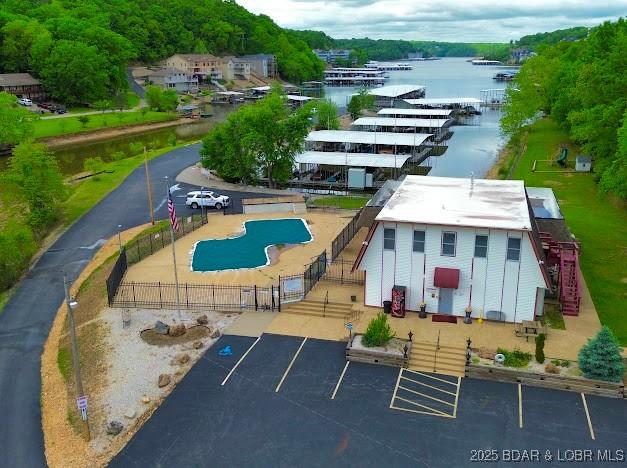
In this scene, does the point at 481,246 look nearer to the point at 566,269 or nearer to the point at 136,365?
the point at 566,269

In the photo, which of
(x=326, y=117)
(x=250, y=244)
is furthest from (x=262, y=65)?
(x=250, y=244)

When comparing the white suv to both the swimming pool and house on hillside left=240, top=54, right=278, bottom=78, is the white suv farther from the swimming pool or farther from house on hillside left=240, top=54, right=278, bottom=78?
house on hillside left=240, top=54, right=278, bottom=78

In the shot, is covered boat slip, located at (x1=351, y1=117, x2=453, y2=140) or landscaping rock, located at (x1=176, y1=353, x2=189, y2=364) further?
covered boat slip, located at (x1=351, y1=117, x2=453, y2=140)

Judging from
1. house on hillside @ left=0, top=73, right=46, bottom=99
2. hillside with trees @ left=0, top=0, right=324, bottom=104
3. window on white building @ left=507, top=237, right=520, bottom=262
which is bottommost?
window on white building @ left=507, top=237, right=520, bottom=262

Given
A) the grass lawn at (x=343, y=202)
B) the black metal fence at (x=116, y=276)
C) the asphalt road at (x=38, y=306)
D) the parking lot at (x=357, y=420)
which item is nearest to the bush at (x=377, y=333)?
the parking lot at (x=357, y=420)

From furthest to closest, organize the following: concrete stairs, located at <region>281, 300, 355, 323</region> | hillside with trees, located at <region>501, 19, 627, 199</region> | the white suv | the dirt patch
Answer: the white suv
hillside with trees, located at <region>501, 19, 627, 199</region>
concrete stairs, located at <region>281, 300, 355, 323</region>
the dirt patch

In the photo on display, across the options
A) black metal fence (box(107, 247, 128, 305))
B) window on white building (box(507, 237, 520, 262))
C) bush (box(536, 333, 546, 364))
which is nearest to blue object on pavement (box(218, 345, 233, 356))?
black metal fence (box(107, 247, 128, 305))

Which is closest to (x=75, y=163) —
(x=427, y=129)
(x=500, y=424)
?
(x=427, y=129)
